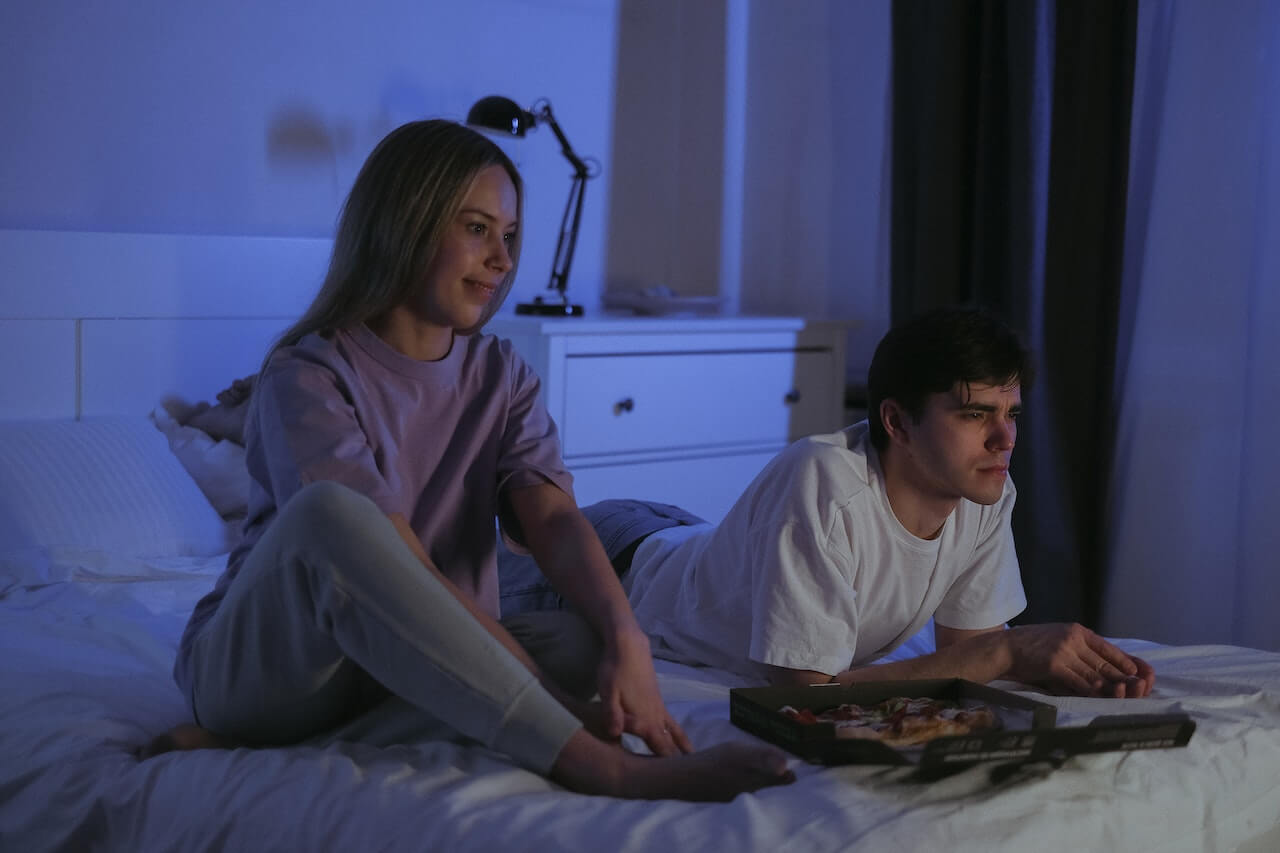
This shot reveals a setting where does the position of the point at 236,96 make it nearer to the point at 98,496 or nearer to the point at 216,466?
the point at 216,466

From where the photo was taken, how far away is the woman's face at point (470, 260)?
1.51m

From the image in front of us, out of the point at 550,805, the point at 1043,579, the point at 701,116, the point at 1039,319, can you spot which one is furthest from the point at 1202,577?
the point at 550,805

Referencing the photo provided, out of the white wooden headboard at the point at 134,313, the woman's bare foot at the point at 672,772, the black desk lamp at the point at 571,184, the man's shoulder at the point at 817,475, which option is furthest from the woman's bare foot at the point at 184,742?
the black desk lamp at the point at 571,184

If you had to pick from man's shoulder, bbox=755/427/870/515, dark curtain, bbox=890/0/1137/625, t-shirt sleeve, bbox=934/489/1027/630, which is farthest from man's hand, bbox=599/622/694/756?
dark curtain, bbox=890/0/1137/625

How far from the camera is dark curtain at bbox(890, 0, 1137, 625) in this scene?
9.40 feet

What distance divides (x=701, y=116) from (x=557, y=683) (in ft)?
8.74

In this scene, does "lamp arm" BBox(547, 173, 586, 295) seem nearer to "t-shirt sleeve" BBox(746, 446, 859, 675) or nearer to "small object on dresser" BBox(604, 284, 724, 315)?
"small object on dresser" BBox(604, 284, 724, 315)

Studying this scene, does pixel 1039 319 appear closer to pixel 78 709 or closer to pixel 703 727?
pixel 703 727

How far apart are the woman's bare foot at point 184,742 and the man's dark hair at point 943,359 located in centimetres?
83

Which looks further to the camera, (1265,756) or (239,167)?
(239,167)

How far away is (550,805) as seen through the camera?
1139 millimetres

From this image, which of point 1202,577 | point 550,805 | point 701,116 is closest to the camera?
point 550,805

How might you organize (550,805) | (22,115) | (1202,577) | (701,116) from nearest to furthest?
(550,805)
(22,115)
(1202,577)
(701,116)

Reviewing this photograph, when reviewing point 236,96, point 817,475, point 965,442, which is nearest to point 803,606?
point 817,475
